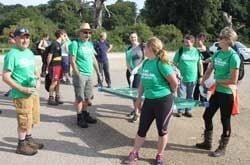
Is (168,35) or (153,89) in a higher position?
(153,89)

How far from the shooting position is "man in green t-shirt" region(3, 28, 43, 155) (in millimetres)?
6566

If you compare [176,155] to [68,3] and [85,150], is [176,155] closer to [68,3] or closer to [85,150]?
[85,150]

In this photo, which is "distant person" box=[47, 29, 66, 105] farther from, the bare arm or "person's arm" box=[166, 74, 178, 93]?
"person's arm" box=[166, 74, 178, 93]

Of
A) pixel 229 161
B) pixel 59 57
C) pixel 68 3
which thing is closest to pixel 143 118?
pixel 229 161

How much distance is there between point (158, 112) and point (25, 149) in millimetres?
1957

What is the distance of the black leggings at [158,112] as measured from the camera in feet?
20.7

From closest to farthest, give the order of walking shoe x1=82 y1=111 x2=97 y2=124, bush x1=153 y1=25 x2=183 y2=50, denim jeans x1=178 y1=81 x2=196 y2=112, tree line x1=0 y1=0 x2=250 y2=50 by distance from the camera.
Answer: walking shoe x1=82 y1=111 x2=97 y2=124 < denim jeans x1=178 y1=81 x2=196 y2=112 < bush x1=153 y1=25 x2=183 y2=50 < tree line x1=0 y1=0 x2=250 y2=50

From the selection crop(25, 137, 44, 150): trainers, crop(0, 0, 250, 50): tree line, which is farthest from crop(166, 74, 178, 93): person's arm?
crop(0, 0, 250, 50): tree line

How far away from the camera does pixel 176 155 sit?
688 cm

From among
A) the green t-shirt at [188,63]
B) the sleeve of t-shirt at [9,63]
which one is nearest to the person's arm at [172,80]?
the sleeve of t-shirt at [9,63]

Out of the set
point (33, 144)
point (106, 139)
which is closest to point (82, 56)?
point (106, 139)

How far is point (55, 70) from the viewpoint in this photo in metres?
11.2

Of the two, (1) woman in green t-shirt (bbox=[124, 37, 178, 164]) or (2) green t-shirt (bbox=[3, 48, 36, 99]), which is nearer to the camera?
(1) woman in green t-shirt (bbox=[124, 37, 178, 164])

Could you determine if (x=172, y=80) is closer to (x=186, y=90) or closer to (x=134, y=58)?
(x=134, y=58)
